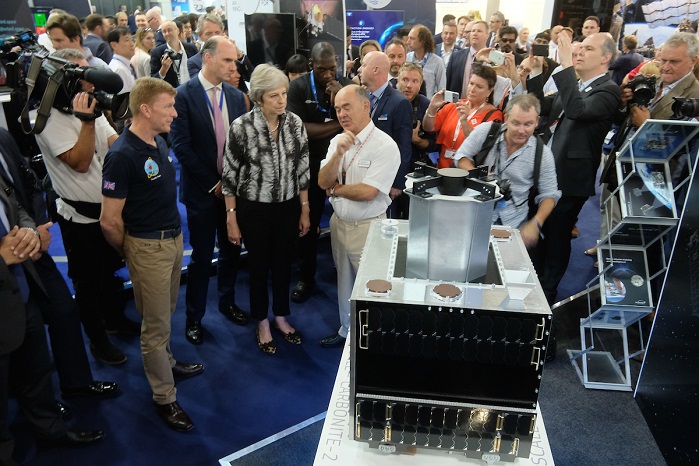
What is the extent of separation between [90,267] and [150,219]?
817mm

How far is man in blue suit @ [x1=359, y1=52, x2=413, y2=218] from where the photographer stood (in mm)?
3738

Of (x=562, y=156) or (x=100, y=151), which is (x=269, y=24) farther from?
(x=562, y=156)

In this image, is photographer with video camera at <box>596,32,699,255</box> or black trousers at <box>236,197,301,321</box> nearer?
black trousers at <box>236,197,301,321</box>

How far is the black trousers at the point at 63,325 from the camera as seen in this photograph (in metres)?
2.55

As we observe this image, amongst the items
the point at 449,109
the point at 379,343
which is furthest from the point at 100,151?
the point at 449,109

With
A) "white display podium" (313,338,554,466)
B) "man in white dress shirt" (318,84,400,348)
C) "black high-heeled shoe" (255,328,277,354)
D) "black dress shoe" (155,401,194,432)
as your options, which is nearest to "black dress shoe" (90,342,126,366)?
"black dress shoe" (155,401,194,432)

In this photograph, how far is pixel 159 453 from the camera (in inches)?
101

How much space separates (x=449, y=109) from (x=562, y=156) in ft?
3.24

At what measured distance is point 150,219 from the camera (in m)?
2.48

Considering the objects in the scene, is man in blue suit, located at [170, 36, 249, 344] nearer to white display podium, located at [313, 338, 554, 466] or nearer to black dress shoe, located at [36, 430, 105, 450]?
black dress shoe, located at [36, 430, 105, 450]

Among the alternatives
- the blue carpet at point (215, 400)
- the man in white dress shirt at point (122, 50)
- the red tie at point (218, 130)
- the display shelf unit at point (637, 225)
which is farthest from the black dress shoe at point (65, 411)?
the man in white dress shirt at point (122, 50)

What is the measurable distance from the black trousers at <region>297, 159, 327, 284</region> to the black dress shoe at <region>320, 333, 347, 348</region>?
2.48 ft

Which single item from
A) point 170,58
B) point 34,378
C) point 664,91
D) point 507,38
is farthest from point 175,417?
point 507,38

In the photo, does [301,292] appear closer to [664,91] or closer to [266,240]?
[266,240]
